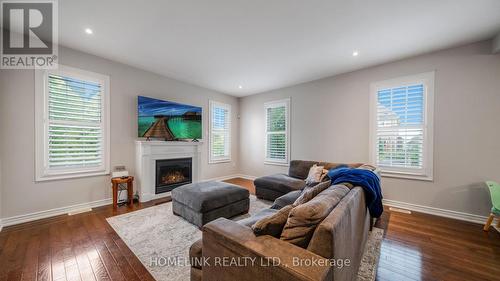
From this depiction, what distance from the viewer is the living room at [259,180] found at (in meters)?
1.66

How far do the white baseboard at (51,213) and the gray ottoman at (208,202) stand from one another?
156 centimetres

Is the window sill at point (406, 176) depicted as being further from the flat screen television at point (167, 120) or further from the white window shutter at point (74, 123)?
the white window shutter at point (74, 123)

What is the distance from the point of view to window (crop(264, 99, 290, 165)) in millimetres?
5039

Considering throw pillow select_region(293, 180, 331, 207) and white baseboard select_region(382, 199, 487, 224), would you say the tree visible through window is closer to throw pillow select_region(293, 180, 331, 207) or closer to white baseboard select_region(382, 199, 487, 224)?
white baseboard select_region(382, 199, 487, 224)

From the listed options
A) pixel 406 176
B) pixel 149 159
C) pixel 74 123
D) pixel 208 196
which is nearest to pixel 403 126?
pixel 406 176

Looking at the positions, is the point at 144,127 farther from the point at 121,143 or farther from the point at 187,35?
the point at 187,35

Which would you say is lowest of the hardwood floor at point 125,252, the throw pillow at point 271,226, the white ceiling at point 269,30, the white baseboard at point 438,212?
the hardwood floor at point 125,252

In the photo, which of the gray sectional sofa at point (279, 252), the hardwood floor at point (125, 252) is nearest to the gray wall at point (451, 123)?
the hardwood floor at point (125, 252)

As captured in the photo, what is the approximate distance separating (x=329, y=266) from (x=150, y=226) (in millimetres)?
2527

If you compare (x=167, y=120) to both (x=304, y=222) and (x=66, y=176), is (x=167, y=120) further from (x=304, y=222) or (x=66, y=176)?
(x=304, y=222)

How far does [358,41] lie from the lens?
2.78 metres

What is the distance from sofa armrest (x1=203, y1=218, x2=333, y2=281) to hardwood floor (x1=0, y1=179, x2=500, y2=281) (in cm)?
96

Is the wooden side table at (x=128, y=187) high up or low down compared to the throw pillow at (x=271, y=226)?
down

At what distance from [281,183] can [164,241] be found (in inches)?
82.1
